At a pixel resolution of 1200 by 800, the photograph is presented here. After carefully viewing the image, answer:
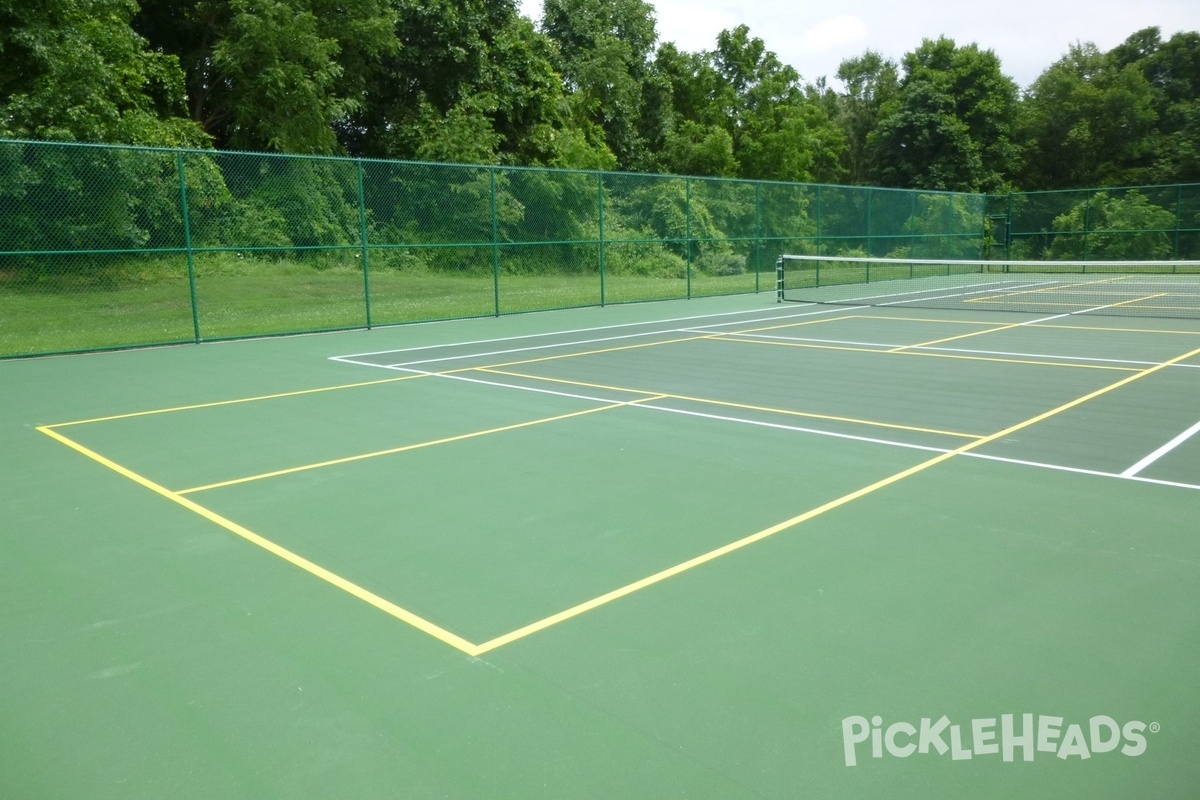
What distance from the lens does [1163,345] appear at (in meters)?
13.2

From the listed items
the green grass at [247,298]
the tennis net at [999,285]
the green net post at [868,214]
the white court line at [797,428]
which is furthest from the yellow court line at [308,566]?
the green net post at [868,214]

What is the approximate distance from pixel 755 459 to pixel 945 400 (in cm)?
321

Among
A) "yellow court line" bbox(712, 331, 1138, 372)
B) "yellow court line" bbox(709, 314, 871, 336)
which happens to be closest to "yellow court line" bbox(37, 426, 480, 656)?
"yellow court line" bbox(712, 331, 1138, 372)

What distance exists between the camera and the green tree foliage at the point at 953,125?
1845 inches

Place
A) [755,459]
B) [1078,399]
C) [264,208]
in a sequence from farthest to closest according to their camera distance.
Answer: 1. [264,208]
2. [1078,399]
3. [755,459]

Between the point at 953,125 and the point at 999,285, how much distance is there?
2216 centimetres

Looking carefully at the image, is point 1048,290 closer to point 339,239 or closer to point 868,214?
point 868,214

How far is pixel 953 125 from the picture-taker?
46.5 meters

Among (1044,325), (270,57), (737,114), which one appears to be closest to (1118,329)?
(1044,325)

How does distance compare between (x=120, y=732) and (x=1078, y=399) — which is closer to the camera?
(x=120, y=732)

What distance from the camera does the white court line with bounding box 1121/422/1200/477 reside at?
21.2 ft

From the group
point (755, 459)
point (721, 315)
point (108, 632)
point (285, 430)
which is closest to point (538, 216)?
point (721, 315)

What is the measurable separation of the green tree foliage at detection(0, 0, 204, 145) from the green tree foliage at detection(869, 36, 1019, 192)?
3719cm

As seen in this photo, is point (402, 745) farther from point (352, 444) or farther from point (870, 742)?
point (352, 444)
